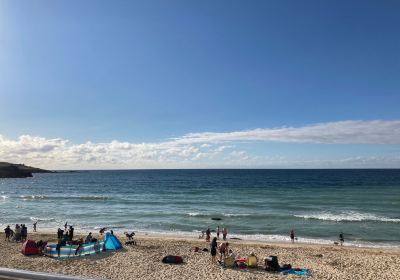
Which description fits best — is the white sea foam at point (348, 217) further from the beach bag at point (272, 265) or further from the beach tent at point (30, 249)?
the beach tent at point (30, 249)

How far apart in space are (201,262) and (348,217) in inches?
988

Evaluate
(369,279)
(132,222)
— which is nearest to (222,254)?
(369,279)

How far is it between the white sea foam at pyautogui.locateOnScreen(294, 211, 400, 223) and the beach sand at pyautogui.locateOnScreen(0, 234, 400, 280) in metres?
12.8

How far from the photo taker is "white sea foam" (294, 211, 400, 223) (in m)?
37.5

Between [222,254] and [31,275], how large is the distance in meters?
18.7

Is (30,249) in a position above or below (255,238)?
above

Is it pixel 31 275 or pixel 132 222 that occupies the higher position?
pixel 31 275

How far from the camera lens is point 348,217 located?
3944cm

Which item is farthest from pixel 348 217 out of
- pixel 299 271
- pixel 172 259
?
pixel 172 259

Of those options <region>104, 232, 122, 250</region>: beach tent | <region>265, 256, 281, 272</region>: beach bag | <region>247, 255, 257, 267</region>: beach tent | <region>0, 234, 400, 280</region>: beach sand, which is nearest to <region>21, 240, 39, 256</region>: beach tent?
<region>0, 234, 400, 280</region>: beach sand

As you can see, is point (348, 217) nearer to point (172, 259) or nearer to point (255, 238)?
point (255, 238)

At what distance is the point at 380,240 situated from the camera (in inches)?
1142

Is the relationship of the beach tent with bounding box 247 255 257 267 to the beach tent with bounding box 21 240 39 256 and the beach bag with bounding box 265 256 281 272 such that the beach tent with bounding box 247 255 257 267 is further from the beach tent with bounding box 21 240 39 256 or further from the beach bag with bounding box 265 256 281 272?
the beach tent with bounding box 21 240 39 256

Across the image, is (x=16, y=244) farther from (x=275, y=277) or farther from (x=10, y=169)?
(x=10, y=169)
